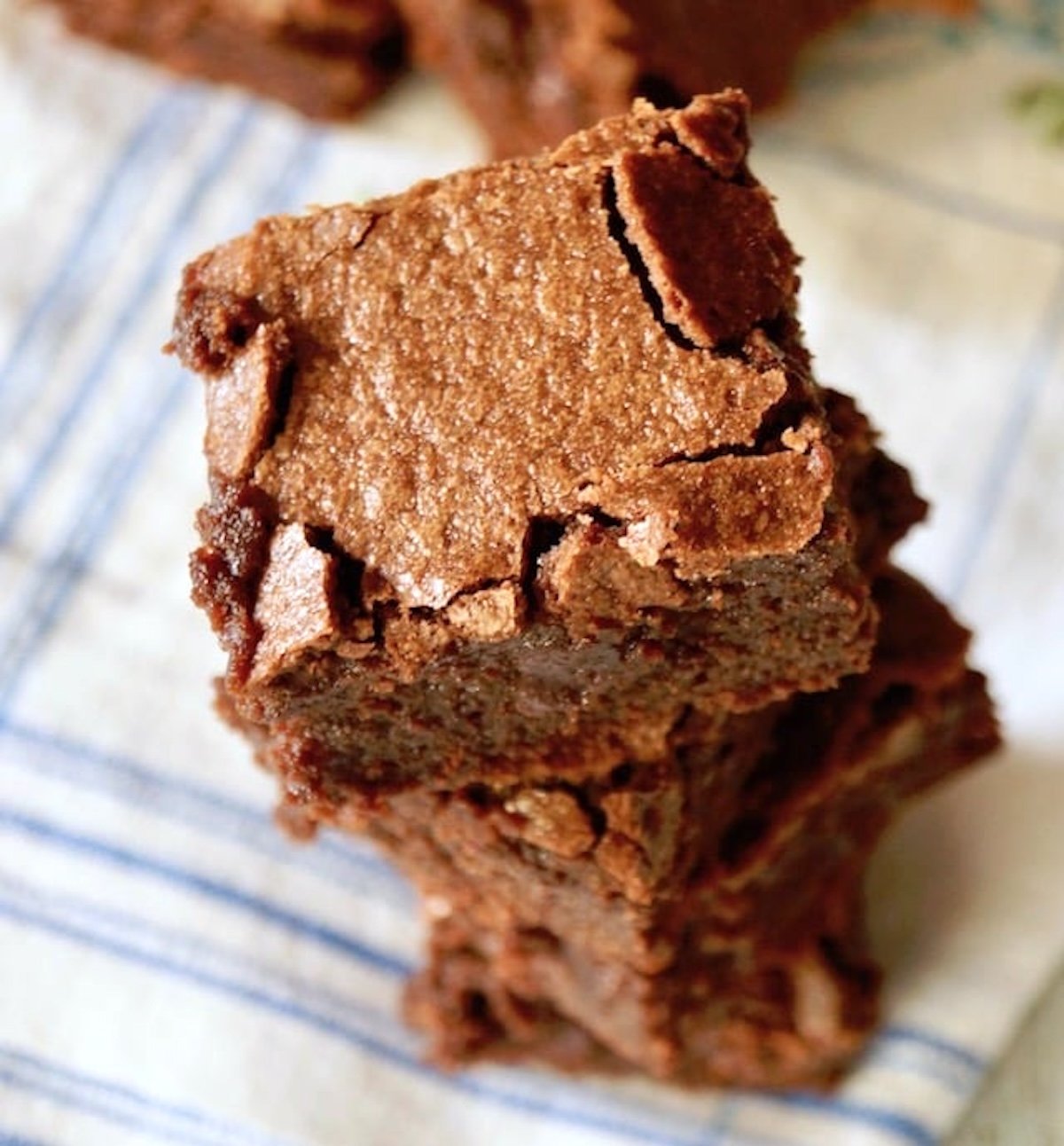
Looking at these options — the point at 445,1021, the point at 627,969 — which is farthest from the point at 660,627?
the point at 445,1021

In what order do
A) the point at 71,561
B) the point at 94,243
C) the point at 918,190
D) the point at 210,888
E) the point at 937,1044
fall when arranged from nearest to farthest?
1. the point at 937,1044
2. the point at 210,888
3. the point at 71,561
4. the point at 918,190
5. the point at 94,243

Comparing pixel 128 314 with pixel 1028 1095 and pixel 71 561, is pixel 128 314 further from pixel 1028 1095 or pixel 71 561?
pixel 1028 1095

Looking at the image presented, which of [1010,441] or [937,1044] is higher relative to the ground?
Answer: [1010,441]

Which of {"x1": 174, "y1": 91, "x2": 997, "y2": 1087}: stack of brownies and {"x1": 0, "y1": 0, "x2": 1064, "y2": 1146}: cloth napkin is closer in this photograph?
{"x1": 174, "y1": 91, "x2": 997, "y2": 1087}: stack of brownies

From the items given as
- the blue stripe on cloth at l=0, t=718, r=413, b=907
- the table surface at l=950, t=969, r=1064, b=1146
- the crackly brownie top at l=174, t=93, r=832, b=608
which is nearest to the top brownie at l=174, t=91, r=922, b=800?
the crackly brownie top at l=174, t=93, r=832, b=608

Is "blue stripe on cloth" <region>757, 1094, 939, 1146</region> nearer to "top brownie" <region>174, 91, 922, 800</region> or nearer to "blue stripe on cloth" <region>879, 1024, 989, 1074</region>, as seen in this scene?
"blue stripe on cloth" <region>879, 1024, 989, 1074</region>

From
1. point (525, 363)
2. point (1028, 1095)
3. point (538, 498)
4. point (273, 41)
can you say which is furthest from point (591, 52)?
point (1028, 1095)
